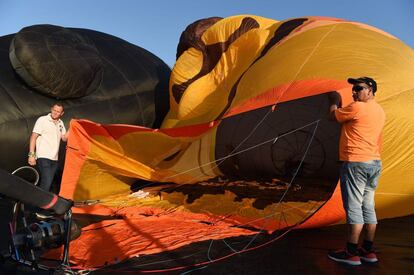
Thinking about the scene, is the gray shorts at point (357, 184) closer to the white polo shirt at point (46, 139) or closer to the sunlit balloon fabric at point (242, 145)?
the sunlit balloon fabric at point (242, 145)

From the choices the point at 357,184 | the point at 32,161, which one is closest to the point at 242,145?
the point at 357,184

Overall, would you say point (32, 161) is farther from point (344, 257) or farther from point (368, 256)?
point (368, 256)

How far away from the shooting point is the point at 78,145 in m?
4.82

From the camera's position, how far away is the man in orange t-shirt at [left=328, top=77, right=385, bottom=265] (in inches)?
111

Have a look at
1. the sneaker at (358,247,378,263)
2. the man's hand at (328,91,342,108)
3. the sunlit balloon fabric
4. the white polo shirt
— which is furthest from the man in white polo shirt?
the sneaker at (358,247,378,263)

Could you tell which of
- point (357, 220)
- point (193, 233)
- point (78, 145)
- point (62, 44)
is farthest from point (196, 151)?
point (357, 220)

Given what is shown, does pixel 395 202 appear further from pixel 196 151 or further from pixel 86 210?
pixel 86 210

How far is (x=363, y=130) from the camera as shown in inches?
112

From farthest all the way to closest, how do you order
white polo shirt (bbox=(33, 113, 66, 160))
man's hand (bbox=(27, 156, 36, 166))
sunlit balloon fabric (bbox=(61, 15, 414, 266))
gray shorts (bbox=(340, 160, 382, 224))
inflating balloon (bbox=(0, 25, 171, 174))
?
inflating balloon (bbox=(0, 25, 171, 174))
white polo shirt (bbox=(33, 113, 66, 160))
man's hand (bbox=(27, 156, 36, 166))
sunlit balloon fabric (bbox=(61, 15, 414, 266))
gray shorts (bbox=(340, 160, 382, 224))

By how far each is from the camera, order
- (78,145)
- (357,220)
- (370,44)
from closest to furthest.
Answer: (357,220) → (370,44) → (78,145)

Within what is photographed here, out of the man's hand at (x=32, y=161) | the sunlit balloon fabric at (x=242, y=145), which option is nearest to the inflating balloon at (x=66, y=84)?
the sunlit balloon fabric at (x=242, y=145)

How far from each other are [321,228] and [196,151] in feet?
6.80

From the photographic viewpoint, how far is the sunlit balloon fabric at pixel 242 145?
3.63 meters

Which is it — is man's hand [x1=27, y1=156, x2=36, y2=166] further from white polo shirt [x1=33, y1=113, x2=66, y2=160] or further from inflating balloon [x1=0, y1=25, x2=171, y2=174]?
inflating balloon [x1=0, y1=25, x2=171, y2=174]
